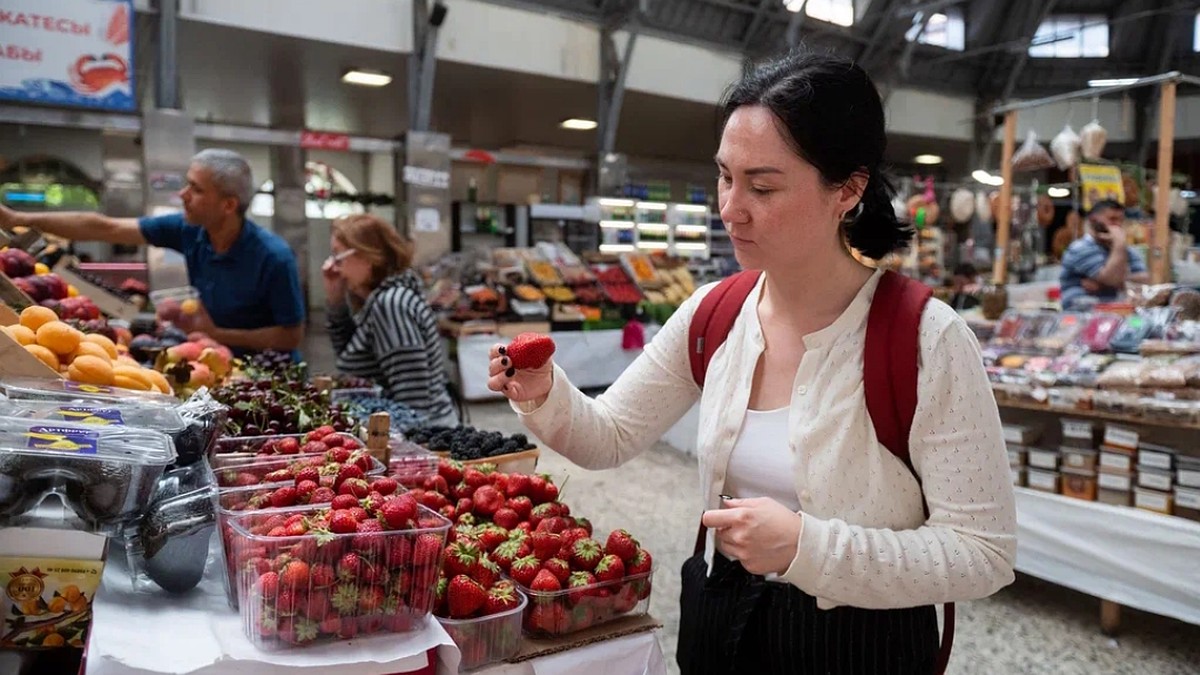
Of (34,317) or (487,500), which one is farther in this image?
(34,317)

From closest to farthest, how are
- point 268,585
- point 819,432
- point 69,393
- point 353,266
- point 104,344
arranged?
point 268,585, point 819,432, point 69,393, point 104,344, point 353,266

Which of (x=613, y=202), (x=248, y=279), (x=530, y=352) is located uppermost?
(x=613, y=202)

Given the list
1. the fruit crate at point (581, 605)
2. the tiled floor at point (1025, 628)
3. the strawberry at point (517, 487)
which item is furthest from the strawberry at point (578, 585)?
the tiled floor at point (1025, 628)

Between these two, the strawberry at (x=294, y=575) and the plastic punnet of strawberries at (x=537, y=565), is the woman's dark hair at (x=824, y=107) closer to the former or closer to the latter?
the plastic punnet of strawberries at (x=537, y=565)

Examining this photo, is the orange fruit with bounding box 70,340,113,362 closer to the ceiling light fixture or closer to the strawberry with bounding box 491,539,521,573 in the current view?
the strawberry with bounding box 491,539,521,573

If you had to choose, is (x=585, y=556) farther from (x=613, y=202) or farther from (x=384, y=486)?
(x=613, y=202)

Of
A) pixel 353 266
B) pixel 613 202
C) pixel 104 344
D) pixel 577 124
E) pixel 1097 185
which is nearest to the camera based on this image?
pixel 104 344

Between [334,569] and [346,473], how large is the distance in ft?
1.06

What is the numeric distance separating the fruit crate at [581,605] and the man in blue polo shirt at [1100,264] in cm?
497

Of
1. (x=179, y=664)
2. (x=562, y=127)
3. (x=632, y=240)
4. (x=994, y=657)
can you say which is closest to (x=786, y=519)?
(x=179, y=664)

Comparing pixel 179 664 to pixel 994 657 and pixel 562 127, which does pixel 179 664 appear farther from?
pixel 562 127

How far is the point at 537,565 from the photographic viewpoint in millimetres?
1421

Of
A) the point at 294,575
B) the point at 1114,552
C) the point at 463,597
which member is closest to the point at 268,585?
the point at 294,575

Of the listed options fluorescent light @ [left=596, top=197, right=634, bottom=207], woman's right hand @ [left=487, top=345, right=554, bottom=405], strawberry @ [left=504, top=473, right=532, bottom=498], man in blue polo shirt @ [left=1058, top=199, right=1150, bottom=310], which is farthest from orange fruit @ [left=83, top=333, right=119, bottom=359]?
fluorescent light @ [left=596, top=197, right=634, bottom=207]
